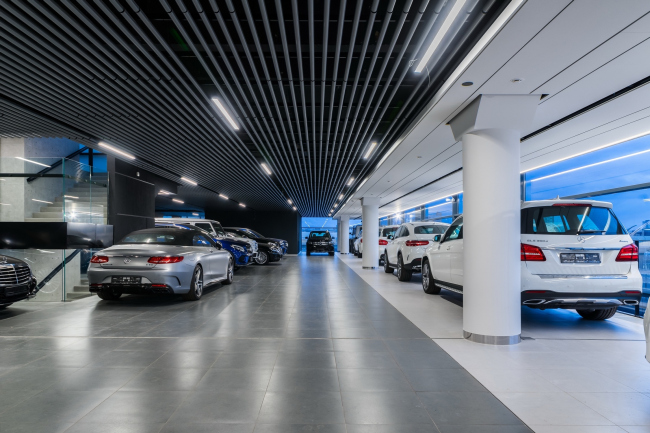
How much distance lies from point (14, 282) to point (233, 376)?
179 inches

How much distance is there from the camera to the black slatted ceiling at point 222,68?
3.65 metres

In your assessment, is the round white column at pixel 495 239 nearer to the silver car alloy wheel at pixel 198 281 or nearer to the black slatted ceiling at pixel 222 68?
the black slatted ceiling at pixel 222 68

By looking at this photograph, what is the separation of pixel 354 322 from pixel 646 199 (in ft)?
19.6

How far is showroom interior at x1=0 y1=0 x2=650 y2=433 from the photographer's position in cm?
300

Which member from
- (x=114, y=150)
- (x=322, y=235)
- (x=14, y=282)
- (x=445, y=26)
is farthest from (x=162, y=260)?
(x=322, y=235)

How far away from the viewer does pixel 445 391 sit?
3184 mm

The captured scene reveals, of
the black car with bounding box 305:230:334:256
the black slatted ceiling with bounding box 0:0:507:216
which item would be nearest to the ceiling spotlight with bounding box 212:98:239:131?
the black slatted ceiling with bounding box 0:0:507:216

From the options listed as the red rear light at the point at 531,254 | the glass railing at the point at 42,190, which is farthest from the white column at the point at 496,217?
the glass railing at the point at 42,190

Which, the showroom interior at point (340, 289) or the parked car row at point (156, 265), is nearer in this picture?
the showroom interior at point (340, 289)

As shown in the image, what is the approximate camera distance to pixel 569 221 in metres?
5.16

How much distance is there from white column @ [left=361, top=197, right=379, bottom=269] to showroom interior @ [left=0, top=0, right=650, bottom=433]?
6.73 m

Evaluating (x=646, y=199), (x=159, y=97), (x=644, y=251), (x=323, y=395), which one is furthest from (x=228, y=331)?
(x=646, y=199)

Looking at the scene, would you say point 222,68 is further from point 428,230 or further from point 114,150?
point 428,230

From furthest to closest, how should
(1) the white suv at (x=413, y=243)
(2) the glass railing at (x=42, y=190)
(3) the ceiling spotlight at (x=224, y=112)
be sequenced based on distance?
(1) the white suv at (x=413, y=243)
(2) the glass railing at (x=42, y=190)
(3) the ceiling spotlight at (x=224, y=112)
